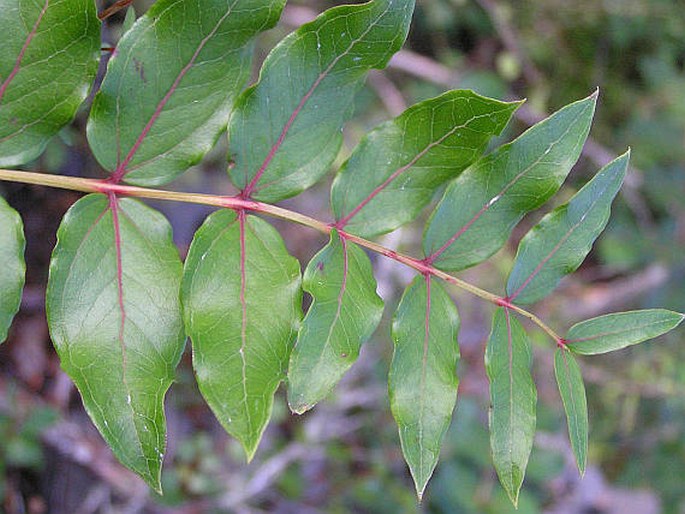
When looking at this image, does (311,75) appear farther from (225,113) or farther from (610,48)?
(610,48)

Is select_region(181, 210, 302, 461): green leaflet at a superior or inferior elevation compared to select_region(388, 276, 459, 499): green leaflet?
superior

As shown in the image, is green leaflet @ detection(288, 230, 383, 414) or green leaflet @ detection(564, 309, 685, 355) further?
green leaflet @ detection(564, 309, 685, 355)

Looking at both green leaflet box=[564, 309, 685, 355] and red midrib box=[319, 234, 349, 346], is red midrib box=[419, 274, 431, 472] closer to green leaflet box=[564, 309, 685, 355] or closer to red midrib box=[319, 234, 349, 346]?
red midrib box=[319, 234, 349, 346]

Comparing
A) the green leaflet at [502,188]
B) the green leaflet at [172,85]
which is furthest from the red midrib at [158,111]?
the green leaflet at [502,188]

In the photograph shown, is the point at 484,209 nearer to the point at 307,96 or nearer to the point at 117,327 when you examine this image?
the point at 307,96

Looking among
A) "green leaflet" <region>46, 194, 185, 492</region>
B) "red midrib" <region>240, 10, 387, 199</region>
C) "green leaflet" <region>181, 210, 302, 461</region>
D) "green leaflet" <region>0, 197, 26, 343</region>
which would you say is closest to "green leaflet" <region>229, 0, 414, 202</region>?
"red midrib" <region>240, 10, 387, 199</region>

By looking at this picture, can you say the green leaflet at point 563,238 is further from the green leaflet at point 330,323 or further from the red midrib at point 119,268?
the red midrib at point 119,268

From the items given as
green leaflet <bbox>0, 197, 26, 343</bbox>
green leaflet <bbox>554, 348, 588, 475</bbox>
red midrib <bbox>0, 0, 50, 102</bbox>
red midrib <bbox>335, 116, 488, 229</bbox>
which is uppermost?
red midrib <bbox>0, 0, 50, 102</bbox>
